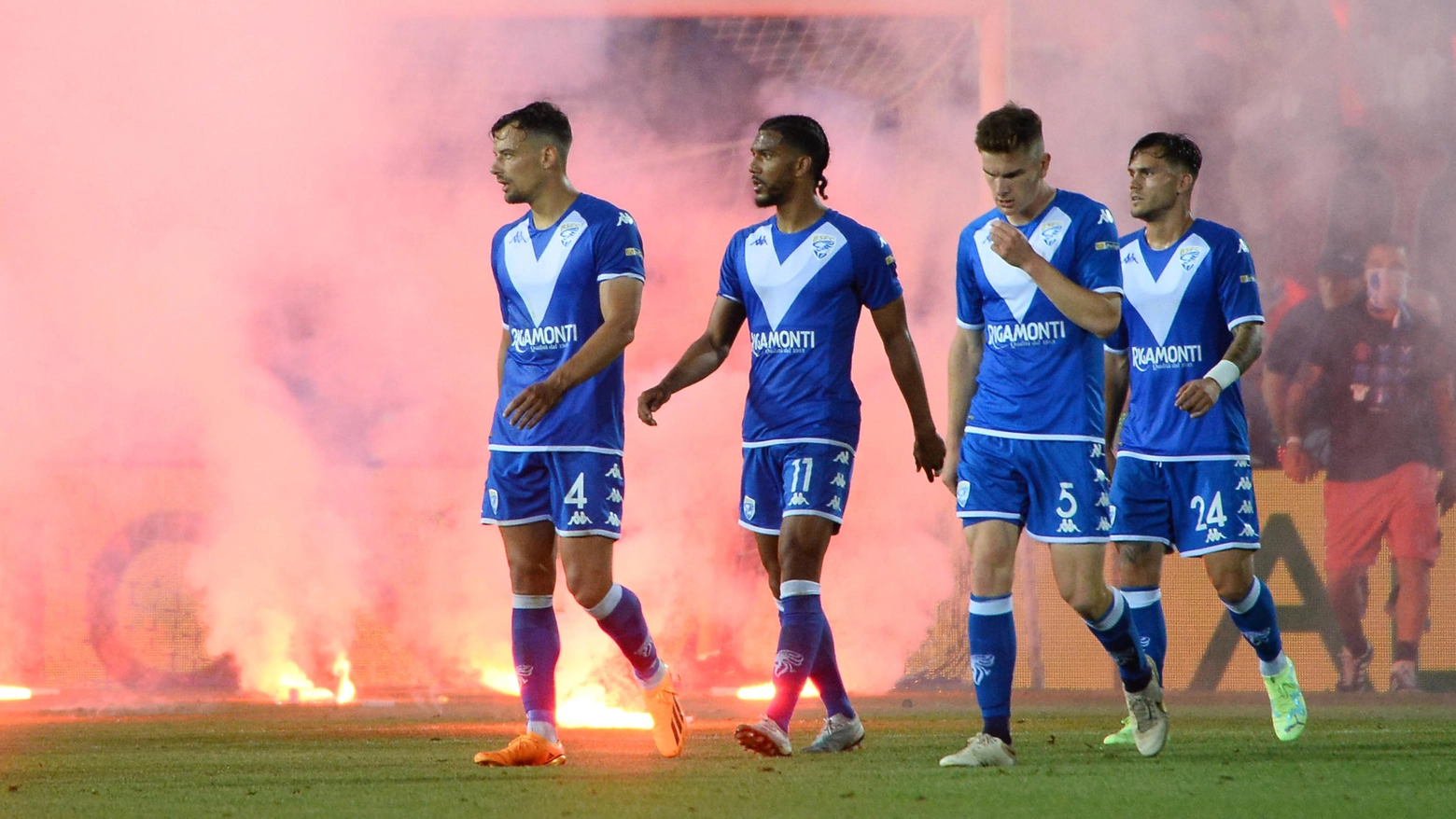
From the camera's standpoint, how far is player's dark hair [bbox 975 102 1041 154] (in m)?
5.36

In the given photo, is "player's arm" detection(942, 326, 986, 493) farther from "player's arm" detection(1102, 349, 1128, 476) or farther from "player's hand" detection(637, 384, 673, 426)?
"player's hand" detection(637, 384, 673, 426)

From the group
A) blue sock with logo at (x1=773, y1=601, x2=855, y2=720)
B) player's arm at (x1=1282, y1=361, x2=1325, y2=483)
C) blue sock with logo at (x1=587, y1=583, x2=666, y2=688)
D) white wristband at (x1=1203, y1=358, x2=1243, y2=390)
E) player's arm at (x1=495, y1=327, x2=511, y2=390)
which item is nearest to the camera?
blue sock with logo at (x1=587, y1=583, x2=666, y2=688)

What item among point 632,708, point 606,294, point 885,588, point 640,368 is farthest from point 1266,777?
point 640,368

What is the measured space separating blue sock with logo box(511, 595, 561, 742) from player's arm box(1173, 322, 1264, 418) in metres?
2.08

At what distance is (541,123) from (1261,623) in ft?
10.1

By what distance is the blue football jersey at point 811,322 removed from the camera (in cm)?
580

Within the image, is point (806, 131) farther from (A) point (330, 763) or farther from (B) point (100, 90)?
(B) point (100, 90)

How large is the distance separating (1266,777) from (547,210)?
272 centimetres

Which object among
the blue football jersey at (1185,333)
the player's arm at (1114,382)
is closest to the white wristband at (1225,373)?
the blue football jersey at (1185,333)

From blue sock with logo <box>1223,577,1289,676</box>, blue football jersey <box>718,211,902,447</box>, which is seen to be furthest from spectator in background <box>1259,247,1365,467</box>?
blue football jersey <box>718,211,902,447</box>

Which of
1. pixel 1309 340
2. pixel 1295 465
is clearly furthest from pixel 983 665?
pixel 1309 340

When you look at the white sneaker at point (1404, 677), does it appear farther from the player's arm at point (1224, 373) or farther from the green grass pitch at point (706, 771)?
the player's arm at point (1224, 373)

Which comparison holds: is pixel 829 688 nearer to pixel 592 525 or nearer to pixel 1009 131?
pixel 592 525

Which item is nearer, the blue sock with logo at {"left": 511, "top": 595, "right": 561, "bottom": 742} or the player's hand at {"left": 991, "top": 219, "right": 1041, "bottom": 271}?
the player's hand at {"left": 991, "top": 219, "right": 1041, "bottom": 271}
